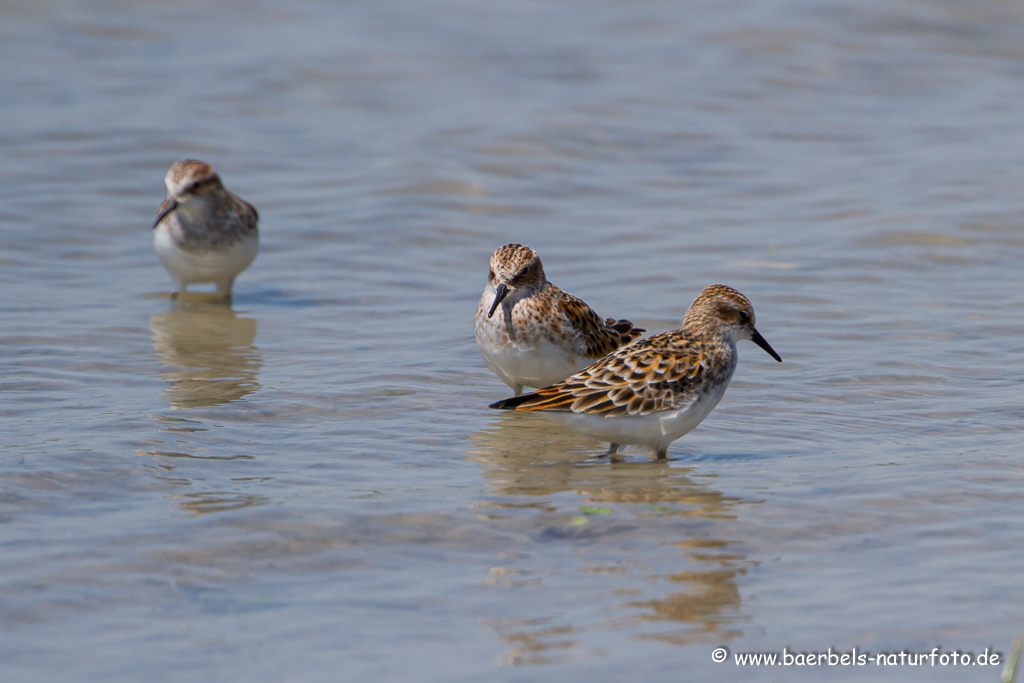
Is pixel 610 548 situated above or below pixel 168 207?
below

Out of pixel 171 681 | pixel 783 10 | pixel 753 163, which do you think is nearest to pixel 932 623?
pixel 171 681

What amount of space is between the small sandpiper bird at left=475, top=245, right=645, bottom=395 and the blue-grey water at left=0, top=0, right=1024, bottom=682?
45cm

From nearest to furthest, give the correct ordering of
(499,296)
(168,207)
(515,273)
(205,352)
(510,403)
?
(510,403), (499,296), (515,273), (205,352), (168,207)

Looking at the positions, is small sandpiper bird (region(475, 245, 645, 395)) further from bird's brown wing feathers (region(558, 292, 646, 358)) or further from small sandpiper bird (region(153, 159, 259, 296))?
small sandpiper bird (region(153, 159, 259, 296))

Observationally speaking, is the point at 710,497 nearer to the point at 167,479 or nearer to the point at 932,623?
the point at 932,623

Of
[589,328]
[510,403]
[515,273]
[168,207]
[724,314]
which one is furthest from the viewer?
[168,207]

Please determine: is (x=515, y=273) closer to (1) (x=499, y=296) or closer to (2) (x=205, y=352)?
(1) (x=499, y=296)

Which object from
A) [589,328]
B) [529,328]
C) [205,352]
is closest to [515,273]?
[529,328]

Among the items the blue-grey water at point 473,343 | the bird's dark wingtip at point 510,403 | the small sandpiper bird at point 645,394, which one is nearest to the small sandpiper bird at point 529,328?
the blue-grey water at point 473,343

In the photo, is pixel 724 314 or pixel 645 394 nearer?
pixel 645 394

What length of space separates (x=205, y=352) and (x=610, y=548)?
5.60m

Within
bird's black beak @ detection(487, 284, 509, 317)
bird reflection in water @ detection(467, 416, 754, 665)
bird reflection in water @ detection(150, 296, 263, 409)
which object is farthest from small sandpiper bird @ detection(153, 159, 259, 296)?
bird reflection in water @ detection(467, 416, 754, 665)

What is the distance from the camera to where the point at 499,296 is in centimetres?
880

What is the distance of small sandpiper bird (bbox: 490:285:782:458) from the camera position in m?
7.48
